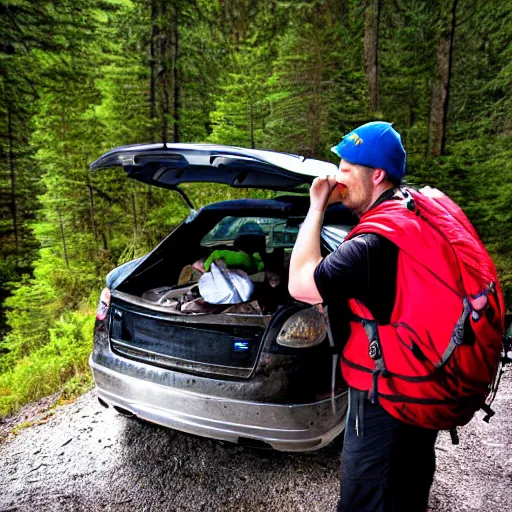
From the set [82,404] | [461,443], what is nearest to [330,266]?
[461,443]

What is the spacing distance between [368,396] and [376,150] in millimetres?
937

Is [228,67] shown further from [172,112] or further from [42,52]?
[42,52]

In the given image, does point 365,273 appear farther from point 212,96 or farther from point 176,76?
point 176,76

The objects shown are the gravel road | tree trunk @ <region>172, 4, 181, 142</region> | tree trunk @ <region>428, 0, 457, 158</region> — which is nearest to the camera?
the gravel road

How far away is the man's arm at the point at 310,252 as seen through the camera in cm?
147

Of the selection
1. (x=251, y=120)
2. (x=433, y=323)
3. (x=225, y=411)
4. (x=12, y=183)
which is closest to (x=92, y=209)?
(x=251, y=120)

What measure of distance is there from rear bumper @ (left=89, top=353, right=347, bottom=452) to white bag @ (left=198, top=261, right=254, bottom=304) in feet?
2.09

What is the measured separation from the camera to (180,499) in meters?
2.59

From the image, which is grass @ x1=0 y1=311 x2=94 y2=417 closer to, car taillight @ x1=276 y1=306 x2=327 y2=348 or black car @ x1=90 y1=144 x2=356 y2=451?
black car @ x1=90 y1=144 x2=356 y2=451

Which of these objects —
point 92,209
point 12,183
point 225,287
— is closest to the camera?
point 225,287

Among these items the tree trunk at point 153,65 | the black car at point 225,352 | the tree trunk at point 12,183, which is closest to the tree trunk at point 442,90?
the tree trunk at point 153,65

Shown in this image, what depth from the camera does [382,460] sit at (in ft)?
5.03

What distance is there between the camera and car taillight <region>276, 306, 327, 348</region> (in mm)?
2439

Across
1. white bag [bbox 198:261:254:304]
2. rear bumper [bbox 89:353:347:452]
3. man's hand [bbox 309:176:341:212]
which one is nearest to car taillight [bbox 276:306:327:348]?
rear bumper [bbox 89:353:347:452]
